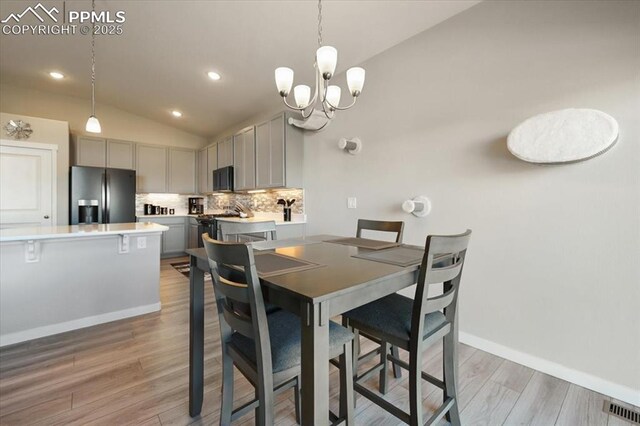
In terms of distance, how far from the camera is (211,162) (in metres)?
5.72

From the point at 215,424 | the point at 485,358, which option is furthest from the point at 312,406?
the point at 485,358

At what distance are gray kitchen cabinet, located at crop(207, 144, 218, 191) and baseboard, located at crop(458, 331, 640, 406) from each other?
5.07 meters

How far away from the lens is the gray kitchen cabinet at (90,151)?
4930 millimetres

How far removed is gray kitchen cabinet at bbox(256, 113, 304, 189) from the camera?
12.1ft

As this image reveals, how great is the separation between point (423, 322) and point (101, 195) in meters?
5.39

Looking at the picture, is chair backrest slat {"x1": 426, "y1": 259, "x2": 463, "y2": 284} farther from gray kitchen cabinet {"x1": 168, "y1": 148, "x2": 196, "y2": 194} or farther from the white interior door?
gray kitchen cabinet {"x1": 168, "y1": 148, "x2": 196, "y2": 194}

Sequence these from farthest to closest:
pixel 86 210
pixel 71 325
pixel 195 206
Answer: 1. pixel 195 206
2. pixel 86 210
3. pixel 71 325

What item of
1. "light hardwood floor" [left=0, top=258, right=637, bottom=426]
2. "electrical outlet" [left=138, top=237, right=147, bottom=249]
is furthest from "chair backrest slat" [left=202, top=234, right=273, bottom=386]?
"electrical outlet" [left=138, top=237, right=147, bottom=249]

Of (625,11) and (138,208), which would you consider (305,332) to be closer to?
(625,11)

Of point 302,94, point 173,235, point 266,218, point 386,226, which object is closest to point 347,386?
point 386,226

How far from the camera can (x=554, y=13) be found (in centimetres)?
184

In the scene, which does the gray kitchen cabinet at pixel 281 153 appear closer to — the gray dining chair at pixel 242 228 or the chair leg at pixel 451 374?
the gray dining chair at pixel 242 228

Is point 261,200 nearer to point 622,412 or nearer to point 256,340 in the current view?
point 256,340

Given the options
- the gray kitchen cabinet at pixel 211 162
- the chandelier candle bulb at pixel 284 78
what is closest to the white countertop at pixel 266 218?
the gray kitchen cabinet at pixel 211 162
